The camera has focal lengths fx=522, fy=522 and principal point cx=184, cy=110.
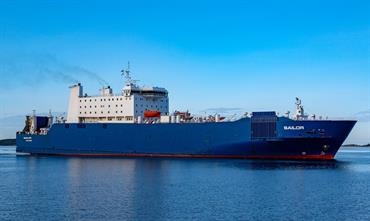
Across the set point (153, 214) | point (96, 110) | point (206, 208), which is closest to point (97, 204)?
point (153, 214)

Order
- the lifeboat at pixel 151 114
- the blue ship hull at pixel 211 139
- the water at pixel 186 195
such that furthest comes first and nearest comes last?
the lifeboat at pixel 151 114
the blue ship hull at pixel 211 139
the water at pixel 186 195

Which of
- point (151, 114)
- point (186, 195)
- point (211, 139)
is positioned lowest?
point (186, 195)

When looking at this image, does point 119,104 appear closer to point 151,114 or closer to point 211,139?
point 151,114

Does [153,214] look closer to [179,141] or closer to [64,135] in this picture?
[179,141]

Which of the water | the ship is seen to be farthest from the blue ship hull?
the water

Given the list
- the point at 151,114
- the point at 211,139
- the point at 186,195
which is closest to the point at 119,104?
the point at 151,114

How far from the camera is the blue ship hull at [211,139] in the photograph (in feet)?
150

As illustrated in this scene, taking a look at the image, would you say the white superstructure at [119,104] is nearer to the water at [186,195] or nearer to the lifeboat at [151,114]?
the lifeboat at [151,114]

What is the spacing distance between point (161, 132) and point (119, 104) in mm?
7991

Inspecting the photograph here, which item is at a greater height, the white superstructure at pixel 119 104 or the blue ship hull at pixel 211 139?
the white superstructure at pixel 119 104

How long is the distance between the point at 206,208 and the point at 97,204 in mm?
4774

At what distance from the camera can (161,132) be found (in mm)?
52844

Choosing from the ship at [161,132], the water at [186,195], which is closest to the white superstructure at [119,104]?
the ship at [161,132]

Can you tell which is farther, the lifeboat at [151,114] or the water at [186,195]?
the lifeboat at [151,114]
